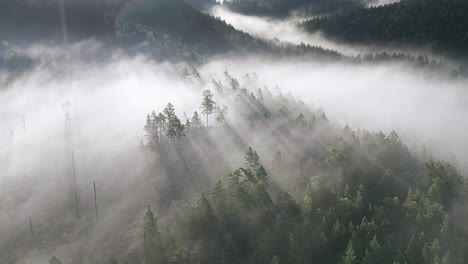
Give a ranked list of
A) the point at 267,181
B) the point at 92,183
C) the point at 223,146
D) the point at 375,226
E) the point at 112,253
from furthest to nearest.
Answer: the point at 223,146 < the point at 92,183 < the point at 267,181 < the point at 112,253 < the point at 375,226

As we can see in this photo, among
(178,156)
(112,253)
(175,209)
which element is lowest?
(112,253)

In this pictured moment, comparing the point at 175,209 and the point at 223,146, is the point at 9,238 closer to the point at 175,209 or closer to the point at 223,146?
the point at 175,209

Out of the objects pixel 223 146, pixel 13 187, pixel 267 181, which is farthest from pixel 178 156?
pixel 13 187

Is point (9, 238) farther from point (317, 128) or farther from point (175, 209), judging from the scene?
point (317, 128)

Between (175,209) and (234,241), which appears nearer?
(234,241)

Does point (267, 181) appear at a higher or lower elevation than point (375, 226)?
higher

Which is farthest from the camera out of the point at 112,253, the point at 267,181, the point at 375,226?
the point at 267,181
